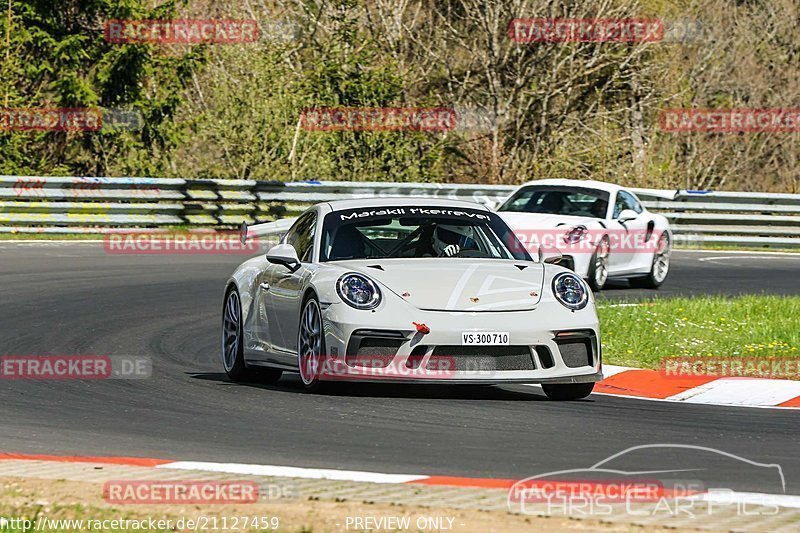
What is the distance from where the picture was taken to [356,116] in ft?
100

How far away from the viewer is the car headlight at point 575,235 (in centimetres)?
1764

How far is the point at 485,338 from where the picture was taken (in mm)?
9336

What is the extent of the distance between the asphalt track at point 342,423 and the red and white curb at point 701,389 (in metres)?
0.44

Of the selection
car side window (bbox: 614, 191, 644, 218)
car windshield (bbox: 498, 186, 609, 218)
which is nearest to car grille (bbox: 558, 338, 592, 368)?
car windshield (bbox: 498, 186, 609, 218)

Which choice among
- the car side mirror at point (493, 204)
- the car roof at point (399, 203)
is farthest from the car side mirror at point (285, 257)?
the car side mirror at point (493, 204)

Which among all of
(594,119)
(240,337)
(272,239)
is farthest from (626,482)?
(594,119)

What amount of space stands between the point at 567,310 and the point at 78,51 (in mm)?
21730

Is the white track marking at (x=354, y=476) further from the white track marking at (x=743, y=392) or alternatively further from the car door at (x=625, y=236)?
the car door at (x=625, y=236)

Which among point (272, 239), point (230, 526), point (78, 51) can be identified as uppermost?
point (230, 526)

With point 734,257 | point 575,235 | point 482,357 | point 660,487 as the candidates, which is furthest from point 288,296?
point 734,257

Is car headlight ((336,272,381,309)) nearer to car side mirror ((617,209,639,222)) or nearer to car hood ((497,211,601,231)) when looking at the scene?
car hood ((497,211,601,231))

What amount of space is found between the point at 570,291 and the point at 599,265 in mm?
8456

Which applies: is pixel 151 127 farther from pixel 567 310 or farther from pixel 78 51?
pixel 567 310

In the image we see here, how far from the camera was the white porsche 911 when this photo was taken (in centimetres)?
935
